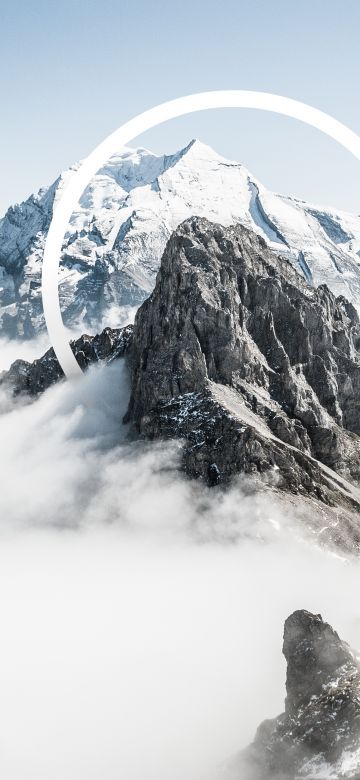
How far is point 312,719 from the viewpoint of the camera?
98938mm

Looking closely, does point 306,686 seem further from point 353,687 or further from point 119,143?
point 119,143

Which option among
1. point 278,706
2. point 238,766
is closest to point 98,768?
point 278,706

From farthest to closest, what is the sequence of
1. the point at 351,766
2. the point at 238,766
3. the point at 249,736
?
1. the point at 249,736
2. the point at 238,766
3. the point at 351,766

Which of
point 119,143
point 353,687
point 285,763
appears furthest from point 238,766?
point 119,143

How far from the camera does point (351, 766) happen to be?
89.9m

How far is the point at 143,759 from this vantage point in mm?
192125

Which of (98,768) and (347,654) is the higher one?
(347,654)

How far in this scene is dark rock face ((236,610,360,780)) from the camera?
92.9m

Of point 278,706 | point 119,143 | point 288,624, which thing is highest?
point 119,143

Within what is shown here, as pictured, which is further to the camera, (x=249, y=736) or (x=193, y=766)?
(x=249, y=736)

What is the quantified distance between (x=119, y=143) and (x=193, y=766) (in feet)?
499

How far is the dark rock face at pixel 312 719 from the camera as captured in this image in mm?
92875

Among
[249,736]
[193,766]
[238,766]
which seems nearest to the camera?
[238,766]

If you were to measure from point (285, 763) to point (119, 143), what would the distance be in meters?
153
